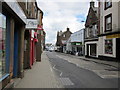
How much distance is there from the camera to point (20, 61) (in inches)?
374

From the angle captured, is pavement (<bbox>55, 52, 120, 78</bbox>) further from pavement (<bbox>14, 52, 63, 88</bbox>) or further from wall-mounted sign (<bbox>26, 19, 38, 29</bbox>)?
wall-mounted sign (<bbox>26, 19, 38, 29</bbox>)

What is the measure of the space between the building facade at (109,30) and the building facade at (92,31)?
3.21m

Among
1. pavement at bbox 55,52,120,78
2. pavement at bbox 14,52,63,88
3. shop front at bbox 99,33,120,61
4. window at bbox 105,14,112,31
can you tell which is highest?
window at bbox 105,14,112,31

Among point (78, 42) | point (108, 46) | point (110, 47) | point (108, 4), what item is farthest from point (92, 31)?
point (78, 42)

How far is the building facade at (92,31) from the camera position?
29062mm

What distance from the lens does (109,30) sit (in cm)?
2277

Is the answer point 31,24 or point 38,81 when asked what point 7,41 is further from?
point 31,24

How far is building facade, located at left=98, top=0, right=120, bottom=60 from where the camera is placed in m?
20.9

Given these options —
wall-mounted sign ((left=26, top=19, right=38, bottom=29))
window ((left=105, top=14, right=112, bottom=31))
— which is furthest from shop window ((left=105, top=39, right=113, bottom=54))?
wall-mounted sign ((left=26, top=19, right=38, bottom=29))

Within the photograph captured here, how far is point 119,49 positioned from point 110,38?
7.73 feet

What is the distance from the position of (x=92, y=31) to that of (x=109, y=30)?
803 cm

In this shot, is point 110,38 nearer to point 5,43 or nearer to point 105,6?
point 105,6

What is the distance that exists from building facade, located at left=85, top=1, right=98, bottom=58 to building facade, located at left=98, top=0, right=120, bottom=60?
321 cm

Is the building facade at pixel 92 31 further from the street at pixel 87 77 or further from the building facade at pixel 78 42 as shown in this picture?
the street at pixel 87 77
